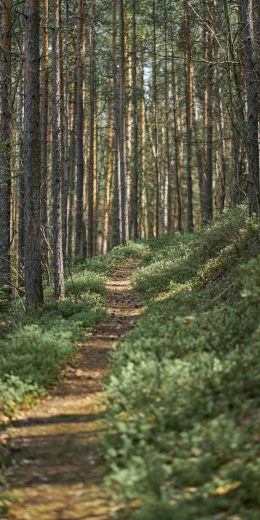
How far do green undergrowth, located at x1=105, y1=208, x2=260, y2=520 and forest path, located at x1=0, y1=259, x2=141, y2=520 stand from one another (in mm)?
253

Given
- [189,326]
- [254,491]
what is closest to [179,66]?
[189,326]

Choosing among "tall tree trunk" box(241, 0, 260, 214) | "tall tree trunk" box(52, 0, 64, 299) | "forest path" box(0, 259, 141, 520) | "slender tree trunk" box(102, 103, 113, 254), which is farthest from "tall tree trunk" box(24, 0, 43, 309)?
"slender tree trunk" box(102, 103, 113, 254)

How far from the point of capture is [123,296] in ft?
48.5

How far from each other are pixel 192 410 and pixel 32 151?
7.74 metres

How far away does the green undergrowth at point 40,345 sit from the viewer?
7070mm

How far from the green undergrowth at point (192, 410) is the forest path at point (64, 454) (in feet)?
0.83

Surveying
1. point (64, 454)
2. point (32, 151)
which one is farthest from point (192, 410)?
point (32, 151)

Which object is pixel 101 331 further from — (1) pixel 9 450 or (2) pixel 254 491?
(2) pixel 254 491

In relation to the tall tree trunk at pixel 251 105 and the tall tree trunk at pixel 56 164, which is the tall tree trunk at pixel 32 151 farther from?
the tall tree trunk at pixel 251 105

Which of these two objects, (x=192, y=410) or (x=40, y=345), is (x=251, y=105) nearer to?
(x=40, y=345)

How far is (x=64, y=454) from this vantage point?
5.69 meters

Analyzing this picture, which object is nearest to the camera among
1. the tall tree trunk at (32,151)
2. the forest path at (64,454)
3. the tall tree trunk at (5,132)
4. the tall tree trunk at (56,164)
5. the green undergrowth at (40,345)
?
the forest path at (64,454)

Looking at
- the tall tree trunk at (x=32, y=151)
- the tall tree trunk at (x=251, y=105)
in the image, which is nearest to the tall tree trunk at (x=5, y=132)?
the tall tree trunk at (x=32, y=151)

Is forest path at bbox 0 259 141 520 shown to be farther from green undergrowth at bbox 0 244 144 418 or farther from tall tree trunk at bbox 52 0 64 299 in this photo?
tall tree trunk at bbox 52 0 64 299
